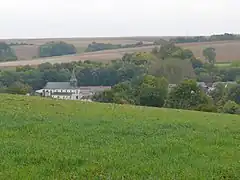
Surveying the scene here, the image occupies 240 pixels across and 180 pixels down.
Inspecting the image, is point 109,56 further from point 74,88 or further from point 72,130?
point 72,130

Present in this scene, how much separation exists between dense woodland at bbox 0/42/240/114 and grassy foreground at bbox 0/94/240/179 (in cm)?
4130

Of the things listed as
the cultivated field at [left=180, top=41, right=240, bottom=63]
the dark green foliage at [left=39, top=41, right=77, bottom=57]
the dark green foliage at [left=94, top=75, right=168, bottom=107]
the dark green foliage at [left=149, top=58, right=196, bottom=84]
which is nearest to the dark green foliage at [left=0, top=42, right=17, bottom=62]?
the dark green foliage at [left=39, top=41, right=77, bottom=57]

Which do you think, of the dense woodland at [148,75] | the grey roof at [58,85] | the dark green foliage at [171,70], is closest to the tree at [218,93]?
the dense woodland at [148,75]

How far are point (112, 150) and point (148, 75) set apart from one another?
217 feet

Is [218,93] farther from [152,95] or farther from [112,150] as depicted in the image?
[112,150]

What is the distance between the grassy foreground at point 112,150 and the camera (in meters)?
12.3

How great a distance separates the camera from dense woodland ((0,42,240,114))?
2625 inches

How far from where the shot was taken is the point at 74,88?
124 metres

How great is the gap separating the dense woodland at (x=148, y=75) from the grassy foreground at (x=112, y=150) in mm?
41305

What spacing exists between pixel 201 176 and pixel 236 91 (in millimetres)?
74709

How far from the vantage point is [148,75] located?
81.1 m

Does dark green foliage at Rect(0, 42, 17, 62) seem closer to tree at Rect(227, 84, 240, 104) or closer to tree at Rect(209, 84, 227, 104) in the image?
tree at Rect(209, 84, 227, 104)

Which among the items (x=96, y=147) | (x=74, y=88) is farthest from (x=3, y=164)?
(x=74, y=88)

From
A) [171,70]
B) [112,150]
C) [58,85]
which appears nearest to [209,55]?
[58,85]
